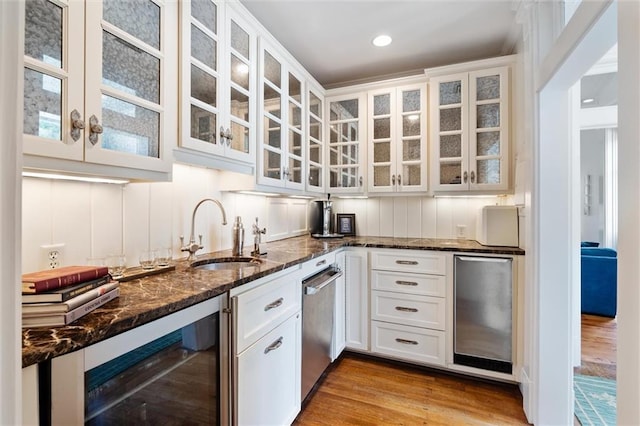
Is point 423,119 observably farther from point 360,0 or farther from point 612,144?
point 612,144

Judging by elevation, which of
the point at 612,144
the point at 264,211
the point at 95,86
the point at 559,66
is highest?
the point at 612,144

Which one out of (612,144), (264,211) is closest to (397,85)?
(264,211)

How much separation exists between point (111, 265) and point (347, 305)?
68.4 inches

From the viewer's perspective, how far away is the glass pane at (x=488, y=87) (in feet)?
7.84

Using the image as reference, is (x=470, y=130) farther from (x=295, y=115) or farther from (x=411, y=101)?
(x=295, y=115)

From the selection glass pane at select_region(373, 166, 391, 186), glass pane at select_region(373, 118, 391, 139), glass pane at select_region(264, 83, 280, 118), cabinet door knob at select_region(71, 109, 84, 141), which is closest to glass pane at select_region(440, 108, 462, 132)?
glass pane at select_region(373, 118, 391, 139)

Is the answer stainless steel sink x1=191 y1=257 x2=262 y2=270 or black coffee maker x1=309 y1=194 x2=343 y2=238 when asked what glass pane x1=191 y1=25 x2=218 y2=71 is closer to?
stainless steel sink x1=191 y1=257 x2=262 y2=270

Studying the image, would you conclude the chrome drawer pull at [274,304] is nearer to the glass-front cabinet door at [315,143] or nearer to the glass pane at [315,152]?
the glass-front cabinet door at [315,143]

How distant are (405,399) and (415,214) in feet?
5.15

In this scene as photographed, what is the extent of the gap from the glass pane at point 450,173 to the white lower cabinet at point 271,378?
168cm

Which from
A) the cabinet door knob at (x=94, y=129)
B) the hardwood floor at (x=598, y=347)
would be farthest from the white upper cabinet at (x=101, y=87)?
the hardwood floor at (x=598, y=347)

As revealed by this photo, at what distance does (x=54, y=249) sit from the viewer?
1.14 meters

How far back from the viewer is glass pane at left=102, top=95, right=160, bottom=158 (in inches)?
41.3

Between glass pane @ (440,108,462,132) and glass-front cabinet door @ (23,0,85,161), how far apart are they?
2.40 m
